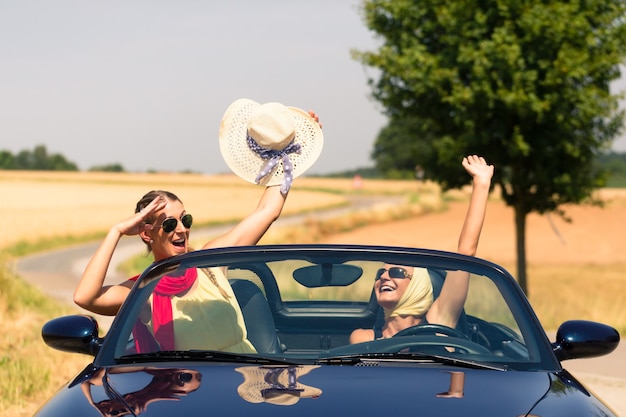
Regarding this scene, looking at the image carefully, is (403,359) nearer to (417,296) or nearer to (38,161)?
(417,296)

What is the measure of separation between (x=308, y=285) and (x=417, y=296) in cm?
46

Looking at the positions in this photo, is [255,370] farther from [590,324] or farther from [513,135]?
[513,135]

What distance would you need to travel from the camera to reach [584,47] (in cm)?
2169

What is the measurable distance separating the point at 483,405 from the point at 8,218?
Result: 2228 inches

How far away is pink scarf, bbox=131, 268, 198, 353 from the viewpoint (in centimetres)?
475

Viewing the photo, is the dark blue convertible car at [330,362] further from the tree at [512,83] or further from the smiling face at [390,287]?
the tree at [512,83]

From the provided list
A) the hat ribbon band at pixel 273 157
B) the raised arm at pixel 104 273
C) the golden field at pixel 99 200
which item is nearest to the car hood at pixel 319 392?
the raised arm at pixel 104 273

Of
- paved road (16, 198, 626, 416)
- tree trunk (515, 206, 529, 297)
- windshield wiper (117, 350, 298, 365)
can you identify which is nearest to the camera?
windshield wiper (117, 350, 298, 365)

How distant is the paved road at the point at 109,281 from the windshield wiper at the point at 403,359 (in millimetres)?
4777

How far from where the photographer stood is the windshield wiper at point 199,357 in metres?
4.39

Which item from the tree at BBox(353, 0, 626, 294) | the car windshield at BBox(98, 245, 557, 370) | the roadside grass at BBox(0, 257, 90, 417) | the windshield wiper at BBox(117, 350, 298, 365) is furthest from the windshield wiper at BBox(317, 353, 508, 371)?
the tree at BBox(353, 0, 626, 294)

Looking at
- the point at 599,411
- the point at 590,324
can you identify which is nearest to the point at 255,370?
the point at 599,411

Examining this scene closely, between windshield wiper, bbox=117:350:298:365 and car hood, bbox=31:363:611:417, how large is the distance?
0.10 meters

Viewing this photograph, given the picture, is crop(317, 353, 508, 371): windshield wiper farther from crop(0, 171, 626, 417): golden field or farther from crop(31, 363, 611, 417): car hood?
crop(0, 171, 626, 417): golden field
